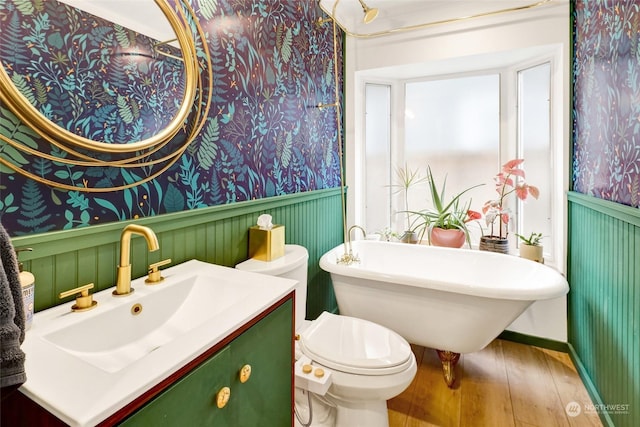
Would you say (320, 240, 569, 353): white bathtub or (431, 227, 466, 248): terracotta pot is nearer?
(320, 240, 569, 353): white bathtub

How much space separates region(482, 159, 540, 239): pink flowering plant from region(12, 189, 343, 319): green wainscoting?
118cm

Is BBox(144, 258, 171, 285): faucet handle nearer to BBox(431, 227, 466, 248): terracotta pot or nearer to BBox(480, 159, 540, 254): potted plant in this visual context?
BBox(431, 227, 466, 248): terracotta pot

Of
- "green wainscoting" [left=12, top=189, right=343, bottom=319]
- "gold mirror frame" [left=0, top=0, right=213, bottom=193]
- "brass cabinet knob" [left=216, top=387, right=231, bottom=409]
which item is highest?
"gold mirror frame" [left=0, top=0, right=213, bottom=193]

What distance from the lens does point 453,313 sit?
158 centimetres

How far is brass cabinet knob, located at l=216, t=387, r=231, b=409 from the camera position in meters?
0.67

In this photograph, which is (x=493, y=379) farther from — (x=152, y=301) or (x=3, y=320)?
(x=3, y=320)

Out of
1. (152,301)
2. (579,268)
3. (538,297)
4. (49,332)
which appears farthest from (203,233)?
(579,268)

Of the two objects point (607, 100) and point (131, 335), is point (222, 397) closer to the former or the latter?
point (131, 335)

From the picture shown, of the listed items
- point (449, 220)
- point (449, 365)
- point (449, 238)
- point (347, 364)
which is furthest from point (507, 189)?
point (347, 364)

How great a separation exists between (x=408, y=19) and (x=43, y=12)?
227 centimetres

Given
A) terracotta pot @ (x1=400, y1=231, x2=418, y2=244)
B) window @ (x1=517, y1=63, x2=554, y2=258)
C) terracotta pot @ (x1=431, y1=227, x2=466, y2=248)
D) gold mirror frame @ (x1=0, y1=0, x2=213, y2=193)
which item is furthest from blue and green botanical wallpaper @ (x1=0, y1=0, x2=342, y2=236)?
window @ (x1=517, y1=63, x2=554, y2=258)

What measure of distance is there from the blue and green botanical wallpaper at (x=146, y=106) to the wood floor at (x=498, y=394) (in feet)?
4.26

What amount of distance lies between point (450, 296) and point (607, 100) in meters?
1.14

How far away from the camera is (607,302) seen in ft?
4.83
